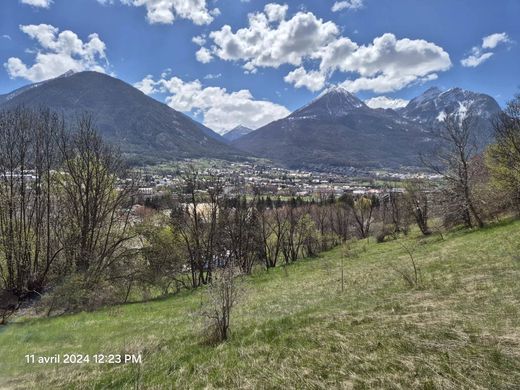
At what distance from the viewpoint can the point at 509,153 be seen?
2998 centimetres

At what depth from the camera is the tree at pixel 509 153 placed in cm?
2883

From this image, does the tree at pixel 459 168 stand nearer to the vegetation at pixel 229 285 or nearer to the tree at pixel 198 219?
the vegetation at pixel 229 285

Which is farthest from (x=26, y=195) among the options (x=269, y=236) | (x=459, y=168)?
(x=459, y=168)

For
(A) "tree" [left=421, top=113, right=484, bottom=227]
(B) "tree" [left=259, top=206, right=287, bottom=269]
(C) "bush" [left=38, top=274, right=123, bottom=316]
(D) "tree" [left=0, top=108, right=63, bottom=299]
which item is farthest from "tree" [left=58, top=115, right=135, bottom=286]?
(A) "tree" [left=421, top=113, right=484, bottom=227]

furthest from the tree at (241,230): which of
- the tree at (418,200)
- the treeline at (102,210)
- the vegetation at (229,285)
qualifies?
the tree at (418,200)

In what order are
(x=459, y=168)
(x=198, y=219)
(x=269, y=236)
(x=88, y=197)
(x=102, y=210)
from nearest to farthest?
1. (x=88, y=197)
2. (x=102, y=210)
3. (x=459, y=168)
4. (x=198, y=219)
5. (x=269, y=236)

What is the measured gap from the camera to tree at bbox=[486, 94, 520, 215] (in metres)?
28.8

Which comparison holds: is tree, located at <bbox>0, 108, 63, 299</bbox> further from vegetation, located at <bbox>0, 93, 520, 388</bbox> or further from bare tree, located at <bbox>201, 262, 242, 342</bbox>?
bare tree, located at <bbox>201, 262, 242, 342</bbox>

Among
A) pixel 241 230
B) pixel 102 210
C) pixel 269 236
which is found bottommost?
pixel 269 236

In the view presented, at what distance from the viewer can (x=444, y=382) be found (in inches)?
184

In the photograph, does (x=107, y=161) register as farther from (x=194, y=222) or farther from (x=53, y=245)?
(x=194, y=222)

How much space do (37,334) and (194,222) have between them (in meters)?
23.3

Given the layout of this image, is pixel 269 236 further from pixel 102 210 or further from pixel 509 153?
pixel 509 153

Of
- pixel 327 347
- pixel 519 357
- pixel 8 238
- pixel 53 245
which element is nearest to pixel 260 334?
pixel 327 347
